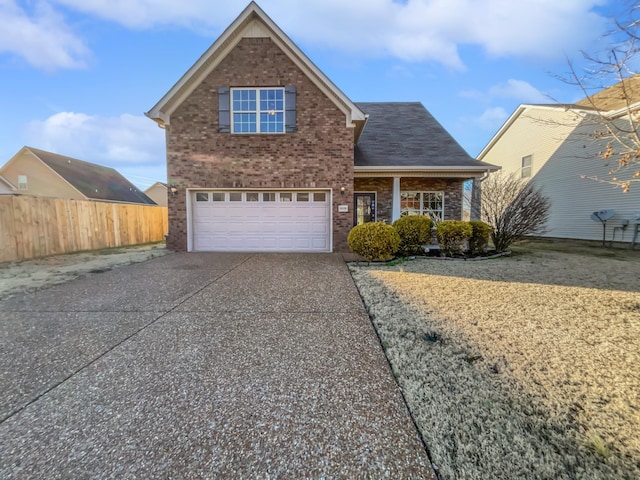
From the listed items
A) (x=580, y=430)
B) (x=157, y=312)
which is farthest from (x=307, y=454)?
(x=157, y=312)

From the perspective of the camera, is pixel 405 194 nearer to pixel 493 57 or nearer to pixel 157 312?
pixel 493 57

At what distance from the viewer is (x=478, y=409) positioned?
2.09 m

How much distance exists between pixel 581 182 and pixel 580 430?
1465 cm

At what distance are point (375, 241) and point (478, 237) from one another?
139 inches

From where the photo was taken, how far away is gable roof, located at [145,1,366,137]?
9367mm

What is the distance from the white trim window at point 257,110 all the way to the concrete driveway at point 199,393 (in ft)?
23.1

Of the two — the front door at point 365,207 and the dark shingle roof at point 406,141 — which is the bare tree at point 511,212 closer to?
the dark shingle roof at point 406,141

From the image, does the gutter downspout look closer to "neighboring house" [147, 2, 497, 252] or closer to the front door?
"neighboring house" [147, 2, 497, 252]

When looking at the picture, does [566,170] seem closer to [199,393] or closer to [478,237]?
[478,237]

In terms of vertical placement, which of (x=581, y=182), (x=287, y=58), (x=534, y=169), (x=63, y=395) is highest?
(x=287, y=58)

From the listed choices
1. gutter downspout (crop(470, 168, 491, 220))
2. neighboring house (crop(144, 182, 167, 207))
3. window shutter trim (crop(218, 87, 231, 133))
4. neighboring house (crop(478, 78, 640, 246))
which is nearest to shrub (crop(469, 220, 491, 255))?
gutter downspout (crop(470, 168, 491, 220))

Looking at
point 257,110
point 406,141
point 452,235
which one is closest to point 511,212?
point 452,235

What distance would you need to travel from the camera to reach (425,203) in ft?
41.1

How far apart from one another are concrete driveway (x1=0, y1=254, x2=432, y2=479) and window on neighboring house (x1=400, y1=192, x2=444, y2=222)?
29.5 feet
